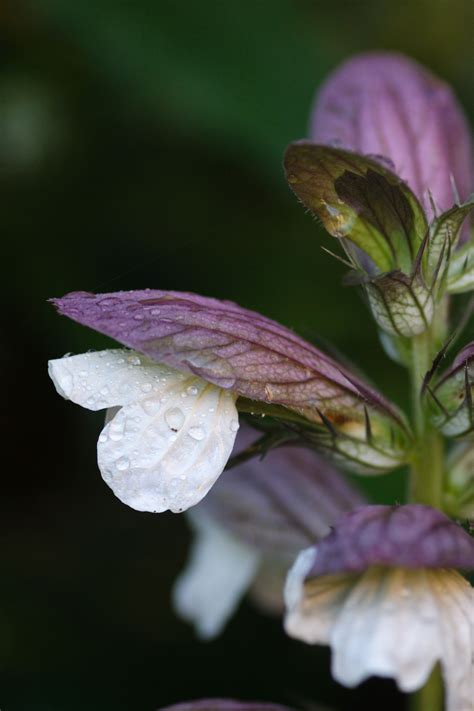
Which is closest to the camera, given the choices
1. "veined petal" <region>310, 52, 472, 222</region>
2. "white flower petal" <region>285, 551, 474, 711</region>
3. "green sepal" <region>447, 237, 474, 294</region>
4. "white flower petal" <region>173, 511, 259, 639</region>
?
"white flower petal" <region>285, 551, 474, 711</region>

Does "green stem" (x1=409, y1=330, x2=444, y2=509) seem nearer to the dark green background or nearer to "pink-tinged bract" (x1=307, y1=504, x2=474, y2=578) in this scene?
"pink-tinged bract" (x1=307, y1=504, x2=474, y2=578)

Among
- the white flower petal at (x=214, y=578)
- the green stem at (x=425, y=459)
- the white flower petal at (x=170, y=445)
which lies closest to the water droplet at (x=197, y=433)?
the white flower petal at (x=170, y=445)

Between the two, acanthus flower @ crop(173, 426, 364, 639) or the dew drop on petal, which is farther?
acanthus flower @ crop(173, 426, 364, 639)

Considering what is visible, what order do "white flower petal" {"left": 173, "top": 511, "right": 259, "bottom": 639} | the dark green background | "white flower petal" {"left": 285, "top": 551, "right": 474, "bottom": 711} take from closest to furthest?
"white flower petal" {"left": 285, "top": 551, "right": 474, "bottom": 711} < "white flower petal" {"left": 173, "top": 511, "right": 259, "bottom": 639} < the dark green background

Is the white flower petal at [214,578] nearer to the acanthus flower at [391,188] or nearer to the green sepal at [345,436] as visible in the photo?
the green sepal at [345,436]

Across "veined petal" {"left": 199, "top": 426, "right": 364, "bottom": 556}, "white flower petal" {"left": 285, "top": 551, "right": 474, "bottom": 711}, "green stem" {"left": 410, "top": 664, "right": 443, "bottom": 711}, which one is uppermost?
"white flower petal" {"left": 285, "top": 551, "right": 474, "bottom": 711}

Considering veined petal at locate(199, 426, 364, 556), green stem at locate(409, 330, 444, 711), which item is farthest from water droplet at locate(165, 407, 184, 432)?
veined petal at locate(199, 426, 364, 556)

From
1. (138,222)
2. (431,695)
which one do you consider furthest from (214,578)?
(138,222)

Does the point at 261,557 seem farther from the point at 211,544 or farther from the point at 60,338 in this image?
the point at 60,338
